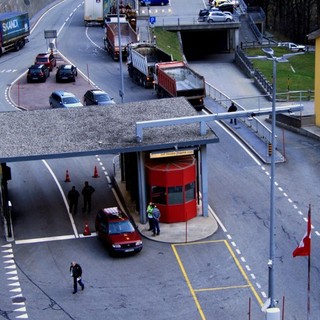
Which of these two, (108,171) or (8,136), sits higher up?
(8,136)

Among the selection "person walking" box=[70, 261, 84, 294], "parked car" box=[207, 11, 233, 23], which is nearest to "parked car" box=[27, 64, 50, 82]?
"parked car" box=[207, 11, 233, 23]

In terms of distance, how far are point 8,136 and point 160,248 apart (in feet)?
28.8

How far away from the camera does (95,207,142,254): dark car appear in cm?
3688

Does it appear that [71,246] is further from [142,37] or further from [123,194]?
[142,37]

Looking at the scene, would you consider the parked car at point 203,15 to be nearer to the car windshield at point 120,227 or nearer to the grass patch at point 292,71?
the grass patch at point 292,71

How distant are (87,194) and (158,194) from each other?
3453 millimetres

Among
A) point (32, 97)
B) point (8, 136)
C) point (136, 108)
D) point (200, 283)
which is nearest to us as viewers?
point (200, 283)

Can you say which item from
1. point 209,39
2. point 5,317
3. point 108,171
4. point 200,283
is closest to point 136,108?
point 108,171

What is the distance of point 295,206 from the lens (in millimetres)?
42125

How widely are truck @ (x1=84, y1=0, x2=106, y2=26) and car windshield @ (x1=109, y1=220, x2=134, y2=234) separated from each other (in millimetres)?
58529

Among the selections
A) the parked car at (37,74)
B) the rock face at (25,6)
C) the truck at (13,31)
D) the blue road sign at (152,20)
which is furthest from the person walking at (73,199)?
the rock face at (25,6)

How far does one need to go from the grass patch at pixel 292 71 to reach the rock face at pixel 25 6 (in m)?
28.8

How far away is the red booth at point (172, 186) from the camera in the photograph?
39938 millimetres

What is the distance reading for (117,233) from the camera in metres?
37.3
